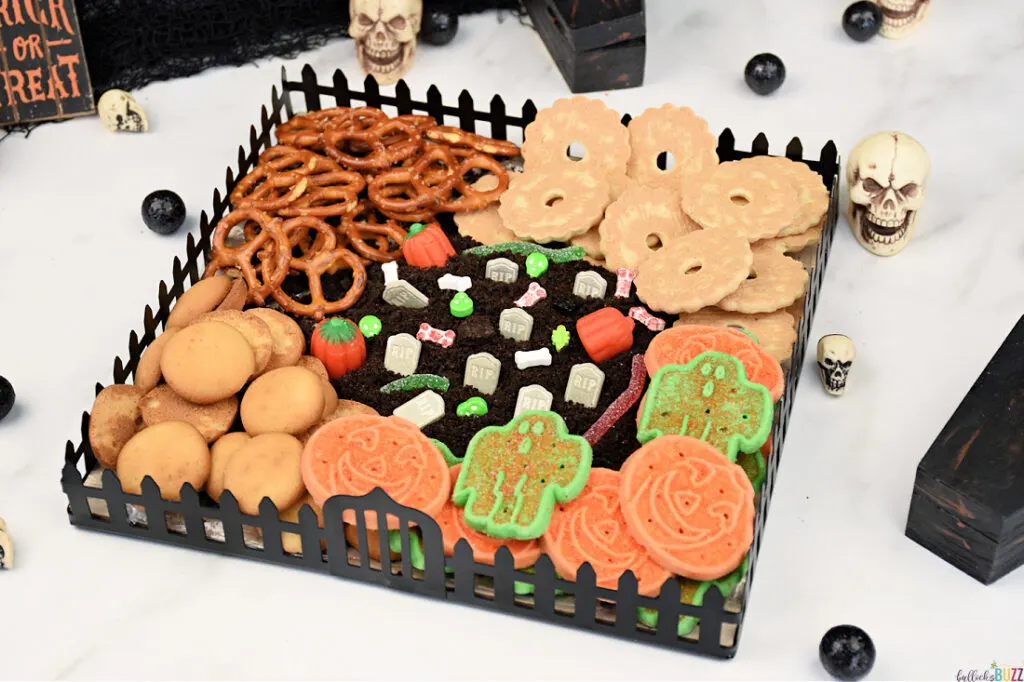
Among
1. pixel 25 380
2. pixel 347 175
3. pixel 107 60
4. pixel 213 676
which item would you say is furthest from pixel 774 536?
pixel 107 60

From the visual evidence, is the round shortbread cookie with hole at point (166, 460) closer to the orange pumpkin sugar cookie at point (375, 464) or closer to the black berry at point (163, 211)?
the orange pumpkin sugar cookie at point (375, 464)

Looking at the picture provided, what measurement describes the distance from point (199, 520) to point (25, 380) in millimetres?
1051

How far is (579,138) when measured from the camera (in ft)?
17.6

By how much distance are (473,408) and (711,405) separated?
741 millimetres

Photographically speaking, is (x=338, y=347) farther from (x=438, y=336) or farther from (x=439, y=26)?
(x=439, y=26)

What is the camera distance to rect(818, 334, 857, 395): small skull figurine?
469 centimetres

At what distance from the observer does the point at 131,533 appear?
433 centimetres

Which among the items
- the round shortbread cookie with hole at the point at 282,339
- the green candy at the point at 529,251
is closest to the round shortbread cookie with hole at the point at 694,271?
the green candy at the point at 529,251

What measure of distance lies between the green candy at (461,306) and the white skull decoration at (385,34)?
1596 mm

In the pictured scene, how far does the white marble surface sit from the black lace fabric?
0.30ft

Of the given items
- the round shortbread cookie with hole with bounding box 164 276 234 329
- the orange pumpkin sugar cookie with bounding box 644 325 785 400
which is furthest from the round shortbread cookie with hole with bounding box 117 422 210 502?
the orange pumpkin sugar cookie with bounding box 644 325 785 400

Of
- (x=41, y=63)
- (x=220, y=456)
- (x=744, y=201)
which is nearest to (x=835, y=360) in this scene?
(x=744, y=201)

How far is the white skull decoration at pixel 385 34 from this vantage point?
591cm

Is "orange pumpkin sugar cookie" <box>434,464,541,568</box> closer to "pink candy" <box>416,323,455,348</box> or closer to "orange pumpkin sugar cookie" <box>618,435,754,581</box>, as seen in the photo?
"orange pumpkin sugar cookie" <box>618,435,754,581</box>
